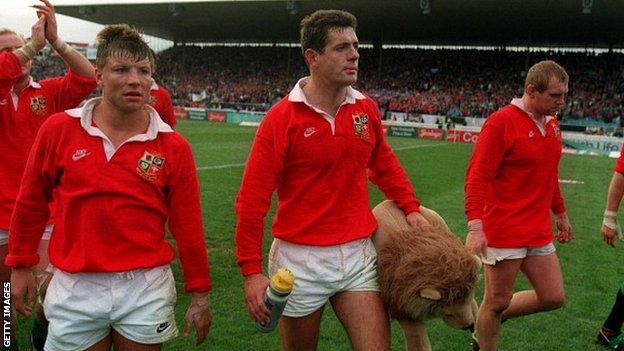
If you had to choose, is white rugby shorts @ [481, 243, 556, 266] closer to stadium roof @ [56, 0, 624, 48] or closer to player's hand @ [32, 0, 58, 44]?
player's hand @ [32, 0, 58, 44]

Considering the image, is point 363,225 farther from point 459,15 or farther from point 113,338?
point 459,15

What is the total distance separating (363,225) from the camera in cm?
353

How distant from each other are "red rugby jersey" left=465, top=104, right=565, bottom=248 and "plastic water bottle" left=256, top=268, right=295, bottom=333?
1955 millimetres

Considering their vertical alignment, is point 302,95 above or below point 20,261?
above

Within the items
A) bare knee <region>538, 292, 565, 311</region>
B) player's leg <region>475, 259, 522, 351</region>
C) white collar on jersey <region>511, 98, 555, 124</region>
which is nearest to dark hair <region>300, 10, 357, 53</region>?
white collar on jersey <region>511, 98, 555, 124</region>

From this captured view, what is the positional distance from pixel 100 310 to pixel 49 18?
1.79 meters

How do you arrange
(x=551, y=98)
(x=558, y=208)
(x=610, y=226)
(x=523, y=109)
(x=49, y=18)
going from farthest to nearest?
(x=610, y=226) < (x=558, y=208) < (x=523, y=109) < (x=551, y=98) < (x=49, y=18)

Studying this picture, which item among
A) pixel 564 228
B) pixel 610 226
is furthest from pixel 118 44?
pixel 610 226

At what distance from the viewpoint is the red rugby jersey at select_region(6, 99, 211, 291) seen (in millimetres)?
2932

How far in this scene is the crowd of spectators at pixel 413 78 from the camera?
3975 cm

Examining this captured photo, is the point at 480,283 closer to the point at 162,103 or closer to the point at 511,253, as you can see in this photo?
the point at 511,253

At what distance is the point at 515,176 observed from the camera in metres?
4.68

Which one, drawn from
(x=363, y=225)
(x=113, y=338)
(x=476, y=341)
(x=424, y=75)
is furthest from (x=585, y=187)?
(x=424, y=75)

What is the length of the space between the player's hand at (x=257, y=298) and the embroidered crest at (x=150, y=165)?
27.7 inches
